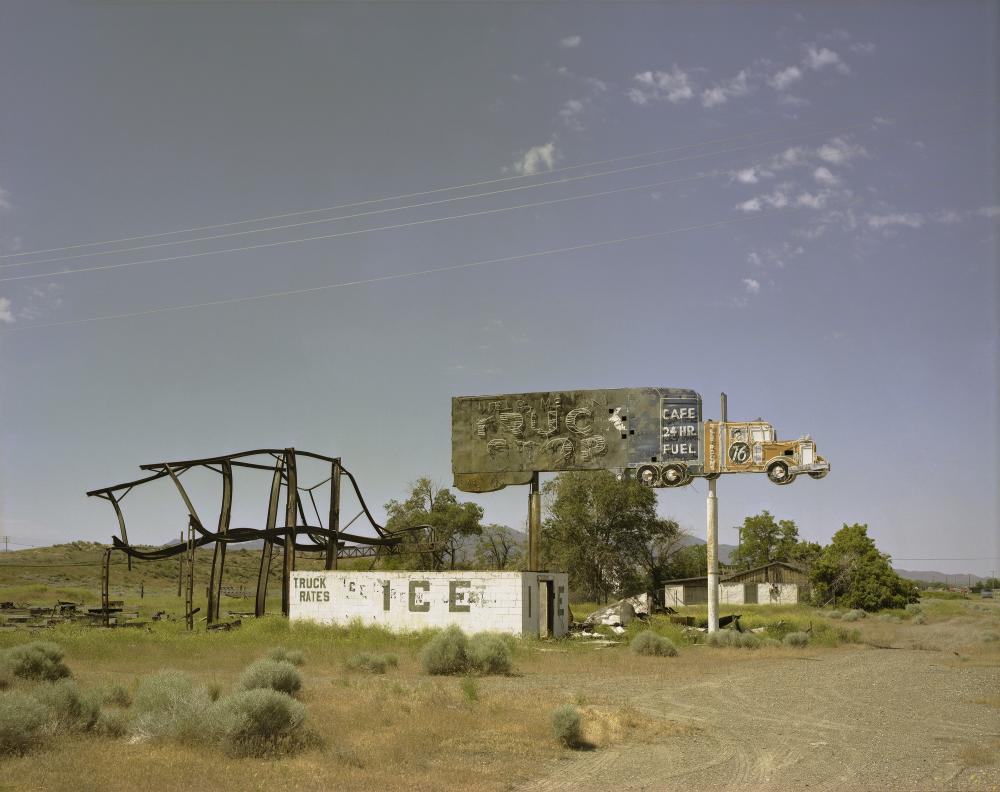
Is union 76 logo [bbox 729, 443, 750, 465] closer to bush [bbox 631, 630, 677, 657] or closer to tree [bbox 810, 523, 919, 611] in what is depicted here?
bush [bbox 631, 630, 677, 657]

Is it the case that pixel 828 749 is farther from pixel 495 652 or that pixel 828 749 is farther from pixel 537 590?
pixel 537 590

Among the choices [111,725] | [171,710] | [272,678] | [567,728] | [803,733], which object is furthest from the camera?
[272,678]

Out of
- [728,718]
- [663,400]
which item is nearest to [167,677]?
[728,718]

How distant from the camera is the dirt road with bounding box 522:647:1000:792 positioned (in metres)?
11.9

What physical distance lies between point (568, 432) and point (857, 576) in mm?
33918

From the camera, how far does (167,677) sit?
1476cm

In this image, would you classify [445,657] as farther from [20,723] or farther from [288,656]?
[20,723]

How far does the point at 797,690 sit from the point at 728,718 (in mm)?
5435

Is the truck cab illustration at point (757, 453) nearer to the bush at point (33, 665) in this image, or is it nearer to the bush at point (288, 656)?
the bush at point (288, 656)

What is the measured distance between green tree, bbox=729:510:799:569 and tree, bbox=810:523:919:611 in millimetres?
26500

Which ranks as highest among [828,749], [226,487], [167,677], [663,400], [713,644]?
[663,400]

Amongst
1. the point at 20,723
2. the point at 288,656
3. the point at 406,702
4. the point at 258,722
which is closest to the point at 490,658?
the point at 288,656

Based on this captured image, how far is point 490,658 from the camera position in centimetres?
2420

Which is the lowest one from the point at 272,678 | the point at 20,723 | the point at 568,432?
the point at 272,678
